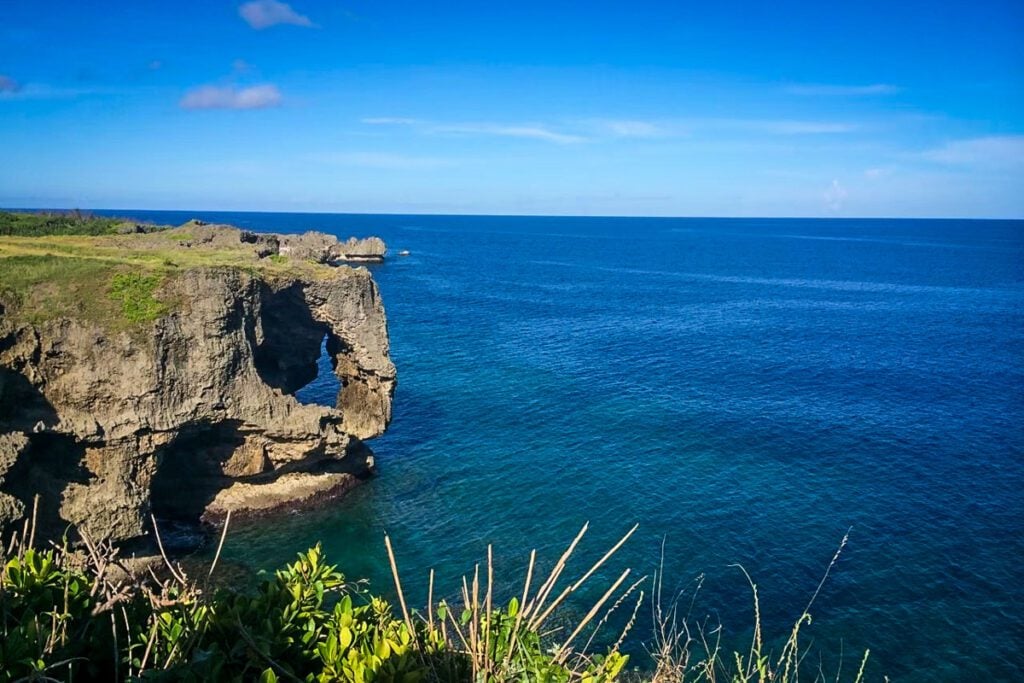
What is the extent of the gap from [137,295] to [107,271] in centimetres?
222

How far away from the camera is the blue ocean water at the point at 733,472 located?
31031mm

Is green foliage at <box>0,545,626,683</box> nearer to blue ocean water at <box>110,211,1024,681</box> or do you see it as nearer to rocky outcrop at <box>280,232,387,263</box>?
blue ocean water at <box>110,211,1024,681</box>

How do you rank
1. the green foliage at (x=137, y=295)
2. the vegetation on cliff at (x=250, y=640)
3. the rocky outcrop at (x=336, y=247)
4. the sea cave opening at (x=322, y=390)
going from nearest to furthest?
the vegetation on cliff at (x=250, y=640) < the green foliage at (x=137, y=295) < the sea cave opening at (x=322, y=390) < the rocky outcrop at (x=336, y=247)

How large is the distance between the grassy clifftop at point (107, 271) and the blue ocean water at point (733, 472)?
1266 centimetres

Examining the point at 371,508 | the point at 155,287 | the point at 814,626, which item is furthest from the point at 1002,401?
the point at 155,287

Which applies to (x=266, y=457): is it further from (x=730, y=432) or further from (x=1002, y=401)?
(x=1002, y=401)

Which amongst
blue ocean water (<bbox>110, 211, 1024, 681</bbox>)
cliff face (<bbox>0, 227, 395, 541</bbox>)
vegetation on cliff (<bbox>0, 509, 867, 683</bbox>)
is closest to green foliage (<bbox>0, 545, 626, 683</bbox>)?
vegetation on cliff (<bbox>0, 509, 867, 683</bbox>)

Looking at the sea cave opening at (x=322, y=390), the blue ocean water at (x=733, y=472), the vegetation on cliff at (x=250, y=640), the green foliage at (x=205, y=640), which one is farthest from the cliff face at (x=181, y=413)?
the vegetation on cliff at (x=250, y=640)

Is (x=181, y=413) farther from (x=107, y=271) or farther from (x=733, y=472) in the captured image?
(x=733, y=472)

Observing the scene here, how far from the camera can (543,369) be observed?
64.8m

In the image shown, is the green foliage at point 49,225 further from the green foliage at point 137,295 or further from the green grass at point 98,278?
the green foliage at point 137,295

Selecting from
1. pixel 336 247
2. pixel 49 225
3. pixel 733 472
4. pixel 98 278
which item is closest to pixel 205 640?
pixel 98 278

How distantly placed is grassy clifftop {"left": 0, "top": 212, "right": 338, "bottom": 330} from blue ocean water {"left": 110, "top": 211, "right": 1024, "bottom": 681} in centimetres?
1266

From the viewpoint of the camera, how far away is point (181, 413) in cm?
3294
